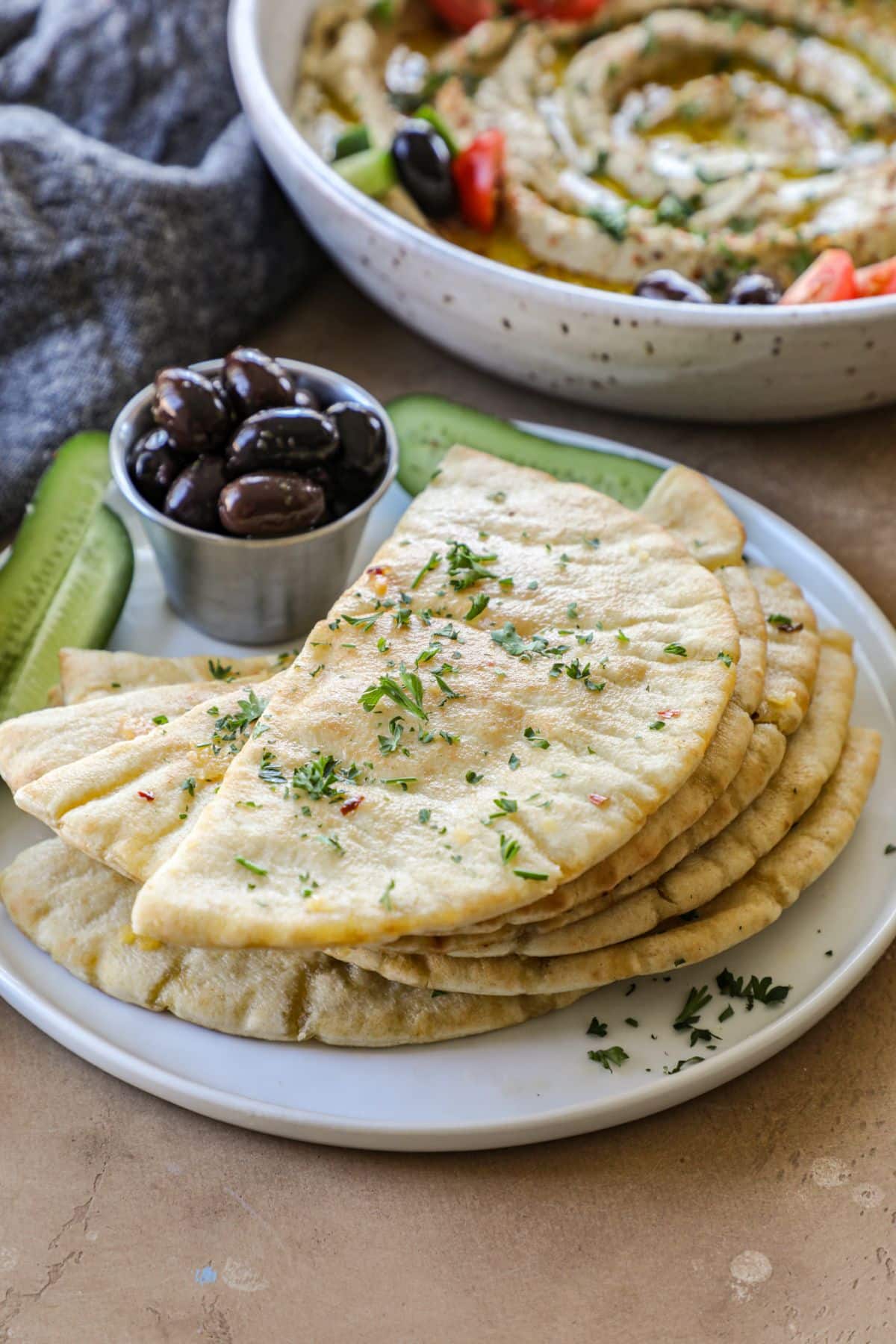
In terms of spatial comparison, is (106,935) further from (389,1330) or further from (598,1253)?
(598,1253)

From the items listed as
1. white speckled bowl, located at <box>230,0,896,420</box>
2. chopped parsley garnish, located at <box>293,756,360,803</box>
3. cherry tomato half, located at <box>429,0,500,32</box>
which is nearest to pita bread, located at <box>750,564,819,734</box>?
white speckled bowl, located at <box>230,0,896,420</box>

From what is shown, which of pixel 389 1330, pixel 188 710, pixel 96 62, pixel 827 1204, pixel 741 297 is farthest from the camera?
pixel 96 62

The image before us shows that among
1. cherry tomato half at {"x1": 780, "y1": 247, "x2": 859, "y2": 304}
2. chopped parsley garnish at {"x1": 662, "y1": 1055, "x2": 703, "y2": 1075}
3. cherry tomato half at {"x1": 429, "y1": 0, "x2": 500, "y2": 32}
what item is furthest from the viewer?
cherry tomato half at {"x1": 429, "y1": 0, "x2": 500, "y2": 32}

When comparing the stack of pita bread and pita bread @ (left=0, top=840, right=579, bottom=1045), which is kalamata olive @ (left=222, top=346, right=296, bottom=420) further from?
pita bread @ (left=0, top=840, right=579, bottom=1045)

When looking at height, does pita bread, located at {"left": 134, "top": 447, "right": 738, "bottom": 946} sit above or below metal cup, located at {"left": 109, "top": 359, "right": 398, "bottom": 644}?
above

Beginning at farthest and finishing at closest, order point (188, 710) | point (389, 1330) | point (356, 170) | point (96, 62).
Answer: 1. point (96, 62)
2. point (356, 170)
3. point (188, 710)
4. point (389, 1330)

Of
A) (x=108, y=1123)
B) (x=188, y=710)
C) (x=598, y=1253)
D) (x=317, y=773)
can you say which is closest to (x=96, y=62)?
(x=188, y=710)

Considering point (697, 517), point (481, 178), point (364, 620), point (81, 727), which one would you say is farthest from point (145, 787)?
point (481, 178)
